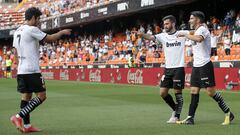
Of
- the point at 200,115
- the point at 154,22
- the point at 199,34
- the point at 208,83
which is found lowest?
the point at 200,115

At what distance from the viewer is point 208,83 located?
32.8ft

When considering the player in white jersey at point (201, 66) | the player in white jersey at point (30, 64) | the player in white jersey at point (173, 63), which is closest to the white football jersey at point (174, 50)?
the player in white jersey at point (173, 63)

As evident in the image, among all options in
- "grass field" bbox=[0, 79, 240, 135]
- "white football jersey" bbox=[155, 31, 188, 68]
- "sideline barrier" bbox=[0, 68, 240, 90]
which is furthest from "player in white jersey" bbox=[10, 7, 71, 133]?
"sideline barrier" bbox=[0, 68, 240, 90]

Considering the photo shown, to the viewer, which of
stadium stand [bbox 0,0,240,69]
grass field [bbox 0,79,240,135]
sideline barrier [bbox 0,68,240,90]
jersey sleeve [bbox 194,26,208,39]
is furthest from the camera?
stadium stand [bbox 0,0,240,69]

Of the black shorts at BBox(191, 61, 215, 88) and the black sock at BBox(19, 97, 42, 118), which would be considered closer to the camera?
the black sock at BBox(19, 97, 42, 118)

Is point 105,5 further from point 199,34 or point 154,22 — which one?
point 199,34

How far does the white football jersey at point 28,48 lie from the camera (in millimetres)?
9195

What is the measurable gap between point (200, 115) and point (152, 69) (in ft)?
52.1

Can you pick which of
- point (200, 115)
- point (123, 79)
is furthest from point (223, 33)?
point (200, 115)

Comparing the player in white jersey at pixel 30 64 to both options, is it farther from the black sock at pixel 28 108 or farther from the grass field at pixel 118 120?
the grass field at pixel 118 120

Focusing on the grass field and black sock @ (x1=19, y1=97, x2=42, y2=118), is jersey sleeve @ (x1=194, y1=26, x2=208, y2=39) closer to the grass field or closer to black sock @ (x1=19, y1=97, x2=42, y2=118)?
the grass field

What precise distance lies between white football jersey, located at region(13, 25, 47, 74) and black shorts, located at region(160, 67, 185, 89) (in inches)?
109

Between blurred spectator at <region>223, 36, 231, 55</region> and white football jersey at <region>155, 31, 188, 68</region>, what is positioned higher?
blurred spectator at <region>223, 36, 231, 55</region>

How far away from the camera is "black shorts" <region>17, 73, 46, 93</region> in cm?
920
